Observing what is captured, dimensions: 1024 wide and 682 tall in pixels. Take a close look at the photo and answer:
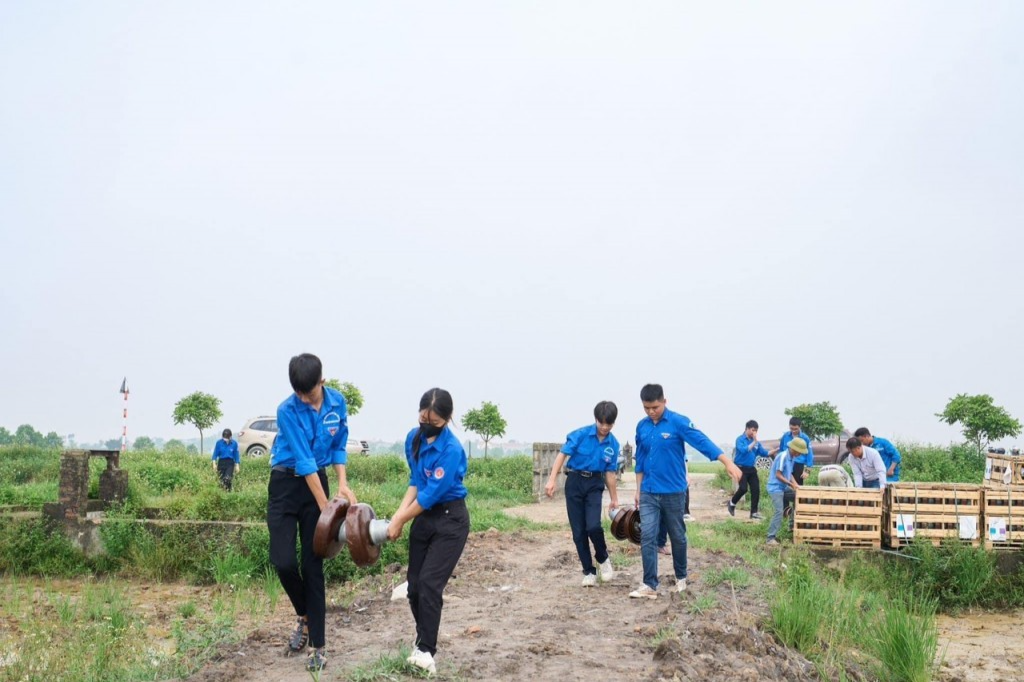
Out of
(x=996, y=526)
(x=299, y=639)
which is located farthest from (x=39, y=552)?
(x=996, y=526)

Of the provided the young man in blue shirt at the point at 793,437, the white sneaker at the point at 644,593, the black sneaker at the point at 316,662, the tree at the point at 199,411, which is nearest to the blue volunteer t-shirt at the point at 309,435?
the black sneaker at the point at 316,662

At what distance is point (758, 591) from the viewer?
8391 millimetres

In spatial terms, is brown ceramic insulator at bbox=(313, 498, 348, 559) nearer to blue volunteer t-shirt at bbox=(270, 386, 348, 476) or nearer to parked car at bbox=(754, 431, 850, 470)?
blue volunteer t-shirt at bbox=(270, 386, 348, 476)

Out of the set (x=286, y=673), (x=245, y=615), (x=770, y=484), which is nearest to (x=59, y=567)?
(x=245, y=615)

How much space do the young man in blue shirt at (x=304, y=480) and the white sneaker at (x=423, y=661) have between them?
25.8 inches

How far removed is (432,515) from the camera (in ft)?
18.3

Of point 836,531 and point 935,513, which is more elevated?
point 935,513

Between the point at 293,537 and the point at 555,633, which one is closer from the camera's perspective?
the point at 293,537

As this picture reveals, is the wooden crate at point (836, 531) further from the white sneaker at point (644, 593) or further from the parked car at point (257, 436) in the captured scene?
the parked car at point (257, 436)

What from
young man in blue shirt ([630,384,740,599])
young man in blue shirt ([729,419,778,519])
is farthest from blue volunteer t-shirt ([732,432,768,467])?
young man in blue shirt ([630,384,740,599])

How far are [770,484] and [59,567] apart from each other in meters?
9.59

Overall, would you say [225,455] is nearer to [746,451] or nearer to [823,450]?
[746,451]

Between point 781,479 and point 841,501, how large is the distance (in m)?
0.83

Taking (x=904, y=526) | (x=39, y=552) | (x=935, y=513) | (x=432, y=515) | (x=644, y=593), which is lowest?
(x=39, y=552)
